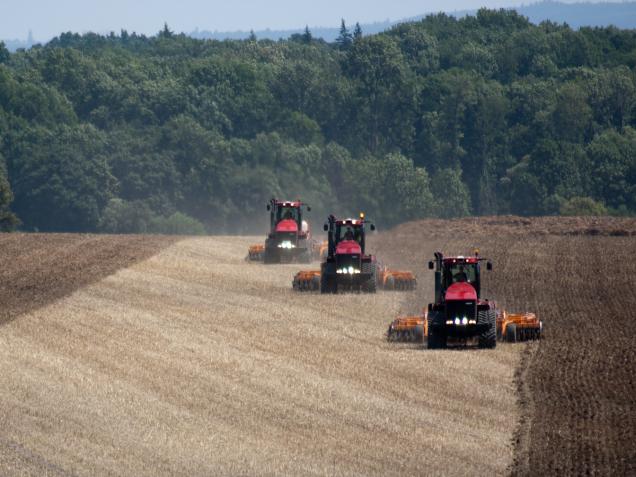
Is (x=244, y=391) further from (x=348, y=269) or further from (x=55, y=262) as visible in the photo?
(x=55, y=262)

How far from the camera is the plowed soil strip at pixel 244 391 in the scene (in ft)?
76.0

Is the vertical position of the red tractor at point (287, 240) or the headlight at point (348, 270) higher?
the red tractor at point (287, 240)

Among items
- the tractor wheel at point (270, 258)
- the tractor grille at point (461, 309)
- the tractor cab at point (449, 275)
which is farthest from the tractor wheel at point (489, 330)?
the tractor wheel at point (270, 258)

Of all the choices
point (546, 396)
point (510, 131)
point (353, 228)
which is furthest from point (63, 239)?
point (510, 131)

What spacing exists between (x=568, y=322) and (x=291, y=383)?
36.1 feet

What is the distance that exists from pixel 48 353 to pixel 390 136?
338 feet

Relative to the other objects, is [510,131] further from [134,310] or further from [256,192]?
[134,310]

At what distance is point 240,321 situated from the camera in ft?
127

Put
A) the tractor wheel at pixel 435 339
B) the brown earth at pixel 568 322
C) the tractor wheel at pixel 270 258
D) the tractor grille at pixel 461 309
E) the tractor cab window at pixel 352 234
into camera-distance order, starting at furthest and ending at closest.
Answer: the tractor wheel at pixel 270 258, the tractor cab window at pixel 352 234, the tractor wheel at pixel 435 339, the tractor grille at pixel 461 309, the brown earth at pixel 568 322

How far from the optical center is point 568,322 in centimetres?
3825

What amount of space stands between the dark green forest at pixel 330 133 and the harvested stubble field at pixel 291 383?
182 ft

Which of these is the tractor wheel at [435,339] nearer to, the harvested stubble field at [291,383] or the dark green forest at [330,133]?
the harvested stubble field at [291,383]

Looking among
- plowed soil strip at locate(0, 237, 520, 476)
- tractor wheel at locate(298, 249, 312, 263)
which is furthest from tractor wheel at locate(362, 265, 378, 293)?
tractor wheel at locate(298, 249, 312, 263)

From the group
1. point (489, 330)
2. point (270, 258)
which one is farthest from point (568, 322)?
point (270, 258)
